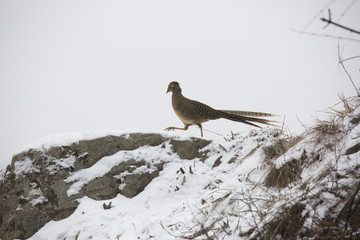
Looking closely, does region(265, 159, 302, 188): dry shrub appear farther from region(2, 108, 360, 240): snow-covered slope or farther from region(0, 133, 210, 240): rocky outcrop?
region(0, 133, 210, 240): rocky outcrop

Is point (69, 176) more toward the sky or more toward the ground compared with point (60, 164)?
more toward the ground

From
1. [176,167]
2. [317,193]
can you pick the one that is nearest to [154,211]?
[176,167]

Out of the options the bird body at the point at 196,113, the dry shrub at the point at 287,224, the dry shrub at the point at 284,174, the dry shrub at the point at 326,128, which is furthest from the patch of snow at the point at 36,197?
the dry shrub at the point at 326,128

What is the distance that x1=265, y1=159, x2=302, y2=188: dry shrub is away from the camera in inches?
98.7

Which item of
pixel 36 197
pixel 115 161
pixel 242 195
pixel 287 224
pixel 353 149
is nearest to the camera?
pixel 287 224

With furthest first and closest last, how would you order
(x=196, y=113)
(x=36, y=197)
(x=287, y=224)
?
(x=196, y=113)
(x=36, y=197)
(x=287, y=224)

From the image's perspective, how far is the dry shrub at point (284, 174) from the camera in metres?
2.51

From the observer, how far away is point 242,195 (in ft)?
8.46

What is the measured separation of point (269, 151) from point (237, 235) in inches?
62.8

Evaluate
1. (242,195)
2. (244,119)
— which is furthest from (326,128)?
(244,119)

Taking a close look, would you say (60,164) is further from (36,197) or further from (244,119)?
(244,119)

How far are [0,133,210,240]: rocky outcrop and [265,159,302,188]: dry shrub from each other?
7.83 feet

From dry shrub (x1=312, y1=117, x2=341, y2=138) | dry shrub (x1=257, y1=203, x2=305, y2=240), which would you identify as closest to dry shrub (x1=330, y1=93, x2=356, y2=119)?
dry shrub (x1=312, y1=117, x2=341, y2=138)

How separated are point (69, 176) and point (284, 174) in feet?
12.1
